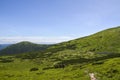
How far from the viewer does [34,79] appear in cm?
9100

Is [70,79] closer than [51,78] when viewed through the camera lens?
Yes

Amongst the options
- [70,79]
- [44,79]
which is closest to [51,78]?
[44,79]

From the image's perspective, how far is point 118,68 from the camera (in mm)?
82250

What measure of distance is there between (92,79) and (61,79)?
15390 mm

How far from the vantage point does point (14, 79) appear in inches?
3831

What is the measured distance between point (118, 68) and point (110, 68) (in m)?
3.40

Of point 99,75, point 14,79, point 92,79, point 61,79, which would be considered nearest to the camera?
point 92,79

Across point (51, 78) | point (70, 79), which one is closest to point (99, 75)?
point (70, 79)

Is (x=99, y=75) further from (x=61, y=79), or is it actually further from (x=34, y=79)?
(x=34, y=79)

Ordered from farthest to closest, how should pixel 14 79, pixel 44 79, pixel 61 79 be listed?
pixel 14 79 → pixel 44 79 → pixel 61 79

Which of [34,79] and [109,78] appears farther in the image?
[34,79]

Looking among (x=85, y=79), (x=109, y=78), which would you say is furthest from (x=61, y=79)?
(x=109, y=78)

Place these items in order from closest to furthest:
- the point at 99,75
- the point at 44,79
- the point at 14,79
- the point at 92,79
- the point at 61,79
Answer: the point at 92,79
the point at 99,75
the point at 61,79
the point at 44,79
the point at 14,79

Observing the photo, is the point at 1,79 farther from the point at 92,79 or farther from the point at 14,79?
the point at 92,79
